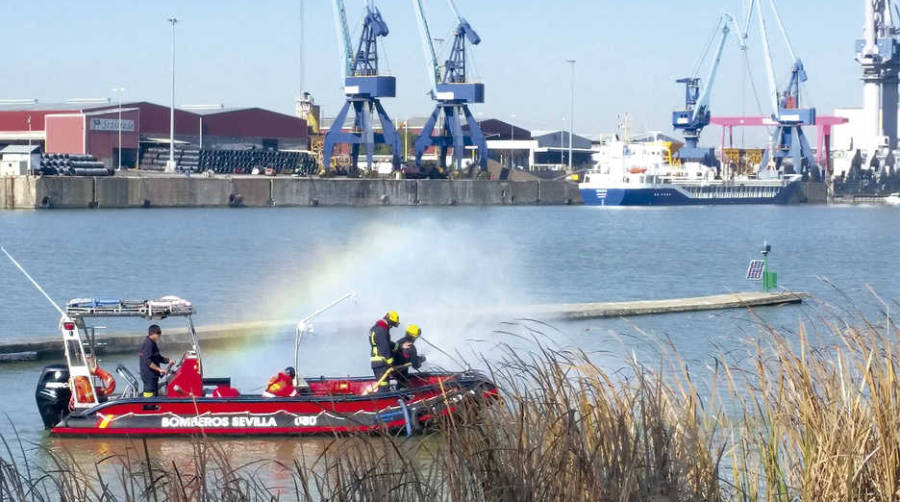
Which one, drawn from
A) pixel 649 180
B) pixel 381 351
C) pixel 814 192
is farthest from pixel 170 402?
pixel 814 192

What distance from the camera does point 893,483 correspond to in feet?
21.2

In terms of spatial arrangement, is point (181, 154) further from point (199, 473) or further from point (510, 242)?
point (199, 473)

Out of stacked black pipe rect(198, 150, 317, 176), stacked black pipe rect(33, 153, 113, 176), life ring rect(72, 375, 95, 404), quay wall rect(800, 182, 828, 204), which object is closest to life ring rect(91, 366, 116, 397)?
life ring rect(72, 375, 95, 404)

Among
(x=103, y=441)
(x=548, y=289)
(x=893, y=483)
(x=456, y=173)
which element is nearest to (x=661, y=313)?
(x=548, y=289)

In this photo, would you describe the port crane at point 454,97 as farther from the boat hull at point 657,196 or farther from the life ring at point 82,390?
the life ring at point 82,390

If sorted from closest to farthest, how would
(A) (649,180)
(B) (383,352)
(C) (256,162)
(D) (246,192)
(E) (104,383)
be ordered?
(B) (383,352)
(E) (104,383)
(D) (246,192)
(C) (256,162)
(A) (649,180)

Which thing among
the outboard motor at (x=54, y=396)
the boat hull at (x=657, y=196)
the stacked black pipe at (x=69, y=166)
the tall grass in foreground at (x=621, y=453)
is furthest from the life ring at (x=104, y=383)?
the boat hull at (x=657, y=196)

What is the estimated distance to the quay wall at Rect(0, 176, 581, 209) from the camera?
7450 cm

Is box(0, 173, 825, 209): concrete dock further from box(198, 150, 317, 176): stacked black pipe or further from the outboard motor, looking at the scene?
the outboard motor

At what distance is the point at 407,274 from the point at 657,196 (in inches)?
2837

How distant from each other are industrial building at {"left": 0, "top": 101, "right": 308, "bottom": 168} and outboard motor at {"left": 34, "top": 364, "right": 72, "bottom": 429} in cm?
7181

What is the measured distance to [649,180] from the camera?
103188 millimetres

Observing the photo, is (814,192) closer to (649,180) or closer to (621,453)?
(649,180)

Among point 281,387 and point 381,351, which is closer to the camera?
point 381,351
